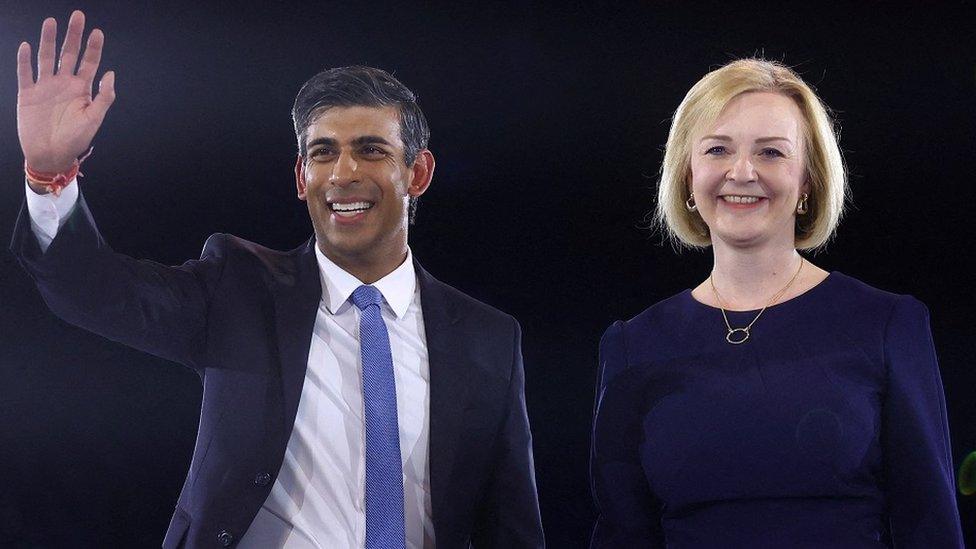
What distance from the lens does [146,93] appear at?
2.69 meters

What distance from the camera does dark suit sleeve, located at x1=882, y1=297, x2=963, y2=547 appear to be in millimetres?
1884

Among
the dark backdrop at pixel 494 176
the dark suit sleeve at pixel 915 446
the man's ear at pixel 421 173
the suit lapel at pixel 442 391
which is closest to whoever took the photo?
the dark suit sleeve at pixel 915 446

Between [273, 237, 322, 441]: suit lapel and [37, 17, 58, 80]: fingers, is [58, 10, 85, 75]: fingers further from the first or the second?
[273, 237, 322, 441]: suit lapel

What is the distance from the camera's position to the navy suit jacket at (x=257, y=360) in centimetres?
199

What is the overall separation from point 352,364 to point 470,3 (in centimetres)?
106

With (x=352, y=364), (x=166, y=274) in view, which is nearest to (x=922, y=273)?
(x=352, y=364)

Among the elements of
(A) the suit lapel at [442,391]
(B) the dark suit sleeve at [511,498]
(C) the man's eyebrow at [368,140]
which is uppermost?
(C) the man's eyebrow at [368,140]

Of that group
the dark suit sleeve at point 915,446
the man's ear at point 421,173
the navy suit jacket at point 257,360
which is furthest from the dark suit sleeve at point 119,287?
the dark suit sleeve at point 915,446

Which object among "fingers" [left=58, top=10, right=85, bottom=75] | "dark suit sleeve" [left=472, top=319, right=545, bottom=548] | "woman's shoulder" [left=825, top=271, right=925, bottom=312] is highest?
"fingers" [left=58, top=10, right=85, bottom=75]

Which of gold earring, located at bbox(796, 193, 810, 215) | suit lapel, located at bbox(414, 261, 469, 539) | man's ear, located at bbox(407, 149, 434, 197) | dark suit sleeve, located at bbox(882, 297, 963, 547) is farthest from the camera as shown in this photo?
man's ear, located at bbox(407, 149, 434, 197)

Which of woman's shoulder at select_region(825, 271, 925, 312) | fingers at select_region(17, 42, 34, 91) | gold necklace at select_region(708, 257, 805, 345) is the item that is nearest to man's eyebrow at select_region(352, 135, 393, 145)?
fingers at select_region(17, 42, 34, 91)

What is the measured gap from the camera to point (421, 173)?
246cm

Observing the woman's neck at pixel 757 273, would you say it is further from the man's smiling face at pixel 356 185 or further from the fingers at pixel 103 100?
the fingers at pixel 103 100

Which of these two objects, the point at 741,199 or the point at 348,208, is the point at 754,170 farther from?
the point at 348,208
